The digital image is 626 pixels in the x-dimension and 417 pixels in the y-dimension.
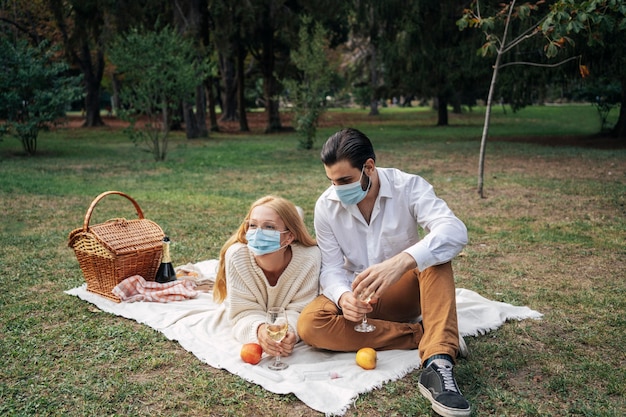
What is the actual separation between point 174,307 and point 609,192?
7.59 m

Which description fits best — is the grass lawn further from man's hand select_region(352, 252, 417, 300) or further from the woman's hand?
man's hand select_region(352, 252, 417, 300)

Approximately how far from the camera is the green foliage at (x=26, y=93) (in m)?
14.8

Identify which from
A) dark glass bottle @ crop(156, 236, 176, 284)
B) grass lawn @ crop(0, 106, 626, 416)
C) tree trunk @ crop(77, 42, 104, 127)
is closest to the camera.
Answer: grass lawn @ crop(0, 106, 626, 416)

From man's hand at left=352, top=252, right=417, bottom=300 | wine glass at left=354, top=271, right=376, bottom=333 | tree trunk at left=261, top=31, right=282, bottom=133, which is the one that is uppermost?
tree trunk at left=261, top=31, right=282, bottom=133

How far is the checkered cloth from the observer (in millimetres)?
4812

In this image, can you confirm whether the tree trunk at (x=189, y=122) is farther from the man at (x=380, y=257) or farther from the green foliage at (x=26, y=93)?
the man at (x=380, y=257)

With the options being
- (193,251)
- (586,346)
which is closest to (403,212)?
(586,346)

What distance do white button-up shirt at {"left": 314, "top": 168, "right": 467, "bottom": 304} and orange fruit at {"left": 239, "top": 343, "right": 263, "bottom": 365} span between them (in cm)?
56

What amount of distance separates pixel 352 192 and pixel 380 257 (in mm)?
483

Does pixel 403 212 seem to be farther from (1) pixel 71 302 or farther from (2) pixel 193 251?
(2) pixel 193 251

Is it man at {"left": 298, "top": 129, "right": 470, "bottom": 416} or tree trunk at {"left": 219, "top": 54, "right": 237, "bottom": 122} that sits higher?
tree trunk at {"left": 219, "top": 54, "right": 237, "bottom": 122}

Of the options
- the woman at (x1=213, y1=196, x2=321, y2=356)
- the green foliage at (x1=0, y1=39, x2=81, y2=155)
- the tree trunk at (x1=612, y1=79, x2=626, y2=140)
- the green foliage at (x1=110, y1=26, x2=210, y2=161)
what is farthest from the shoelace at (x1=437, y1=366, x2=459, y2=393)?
A: the tree trunk at (x1=612, y1=79, x2=626, y2=140)

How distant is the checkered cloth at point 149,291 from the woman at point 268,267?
1.06m

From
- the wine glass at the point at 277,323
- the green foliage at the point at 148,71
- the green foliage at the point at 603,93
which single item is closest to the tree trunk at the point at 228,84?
the green foliage at the point at 148,71
